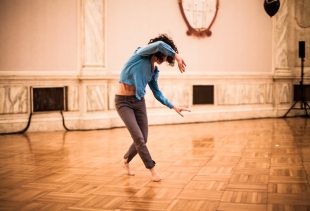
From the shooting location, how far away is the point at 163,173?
367 cm

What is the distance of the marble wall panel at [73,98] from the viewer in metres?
6.89

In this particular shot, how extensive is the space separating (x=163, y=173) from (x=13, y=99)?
374 centimetres

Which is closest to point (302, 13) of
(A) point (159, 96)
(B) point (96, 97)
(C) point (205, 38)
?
(C) point (205, 38)

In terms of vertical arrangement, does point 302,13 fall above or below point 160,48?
above

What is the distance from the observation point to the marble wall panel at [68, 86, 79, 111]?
6891mm

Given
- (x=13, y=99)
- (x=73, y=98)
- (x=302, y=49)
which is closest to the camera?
(x=13, y=99)

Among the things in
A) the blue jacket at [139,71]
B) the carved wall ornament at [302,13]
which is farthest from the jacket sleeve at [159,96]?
the carved wall ornament at [302,13]

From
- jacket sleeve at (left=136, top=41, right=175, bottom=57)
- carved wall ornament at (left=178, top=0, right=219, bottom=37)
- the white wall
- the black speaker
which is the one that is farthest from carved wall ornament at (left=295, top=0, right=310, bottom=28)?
jacket sleeve at (left=136, top=41, right=175, bottom=57)

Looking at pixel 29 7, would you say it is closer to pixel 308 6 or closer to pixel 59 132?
pixel 59 132

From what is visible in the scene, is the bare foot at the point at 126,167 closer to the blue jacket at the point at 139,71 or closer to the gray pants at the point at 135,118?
the gray pants at the point at 135,118

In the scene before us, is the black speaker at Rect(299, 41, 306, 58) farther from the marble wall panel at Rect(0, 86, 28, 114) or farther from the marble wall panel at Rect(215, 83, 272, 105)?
the marble wall panel at Rect(0, 86, 28, 114)

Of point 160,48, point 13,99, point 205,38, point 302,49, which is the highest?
point 205,38

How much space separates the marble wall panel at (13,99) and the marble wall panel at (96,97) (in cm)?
105

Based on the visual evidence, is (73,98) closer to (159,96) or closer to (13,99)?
(13,99)
